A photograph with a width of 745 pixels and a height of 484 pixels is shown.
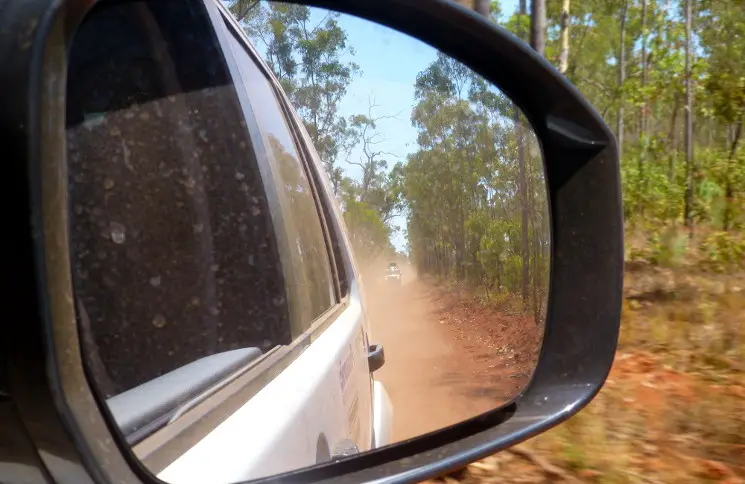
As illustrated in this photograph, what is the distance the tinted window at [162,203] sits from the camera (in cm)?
111

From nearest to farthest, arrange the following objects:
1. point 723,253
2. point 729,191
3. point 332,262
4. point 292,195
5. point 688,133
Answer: point 292,195 < point 332,262 < point 723,253 < point 729,191 < point 688,133

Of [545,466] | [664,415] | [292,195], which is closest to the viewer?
[292,195]

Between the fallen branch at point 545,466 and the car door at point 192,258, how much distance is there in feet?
8.37

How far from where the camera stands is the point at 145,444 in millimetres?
967

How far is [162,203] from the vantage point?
1.29 m

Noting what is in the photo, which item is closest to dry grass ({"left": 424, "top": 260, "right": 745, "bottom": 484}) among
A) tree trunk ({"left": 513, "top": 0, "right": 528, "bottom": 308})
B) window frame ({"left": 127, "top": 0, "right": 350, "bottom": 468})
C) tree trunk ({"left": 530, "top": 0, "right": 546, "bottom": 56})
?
window frame ({"left": 127, "top": 0, "right": 350, "bottom": 468})

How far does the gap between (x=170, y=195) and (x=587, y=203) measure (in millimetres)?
829

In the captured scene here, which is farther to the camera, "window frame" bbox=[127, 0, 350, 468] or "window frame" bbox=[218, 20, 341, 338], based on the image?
"window frame" bbox=[218, 20, 341, 338]

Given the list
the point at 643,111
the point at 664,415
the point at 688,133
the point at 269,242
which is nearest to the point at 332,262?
the point at 269,242

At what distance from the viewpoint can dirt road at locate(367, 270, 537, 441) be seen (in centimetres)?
145

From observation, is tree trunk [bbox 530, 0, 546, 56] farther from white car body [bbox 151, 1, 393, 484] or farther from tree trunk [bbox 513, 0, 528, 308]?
tree trunk [bbox 513, 0, 528, 308]

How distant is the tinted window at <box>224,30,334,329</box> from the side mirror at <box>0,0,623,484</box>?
10 mm

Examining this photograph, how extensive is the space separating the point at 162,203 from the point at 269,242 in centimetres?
27

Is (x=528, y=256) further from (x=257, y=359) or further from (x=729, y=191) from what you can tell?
→ (x=729, y=191)
